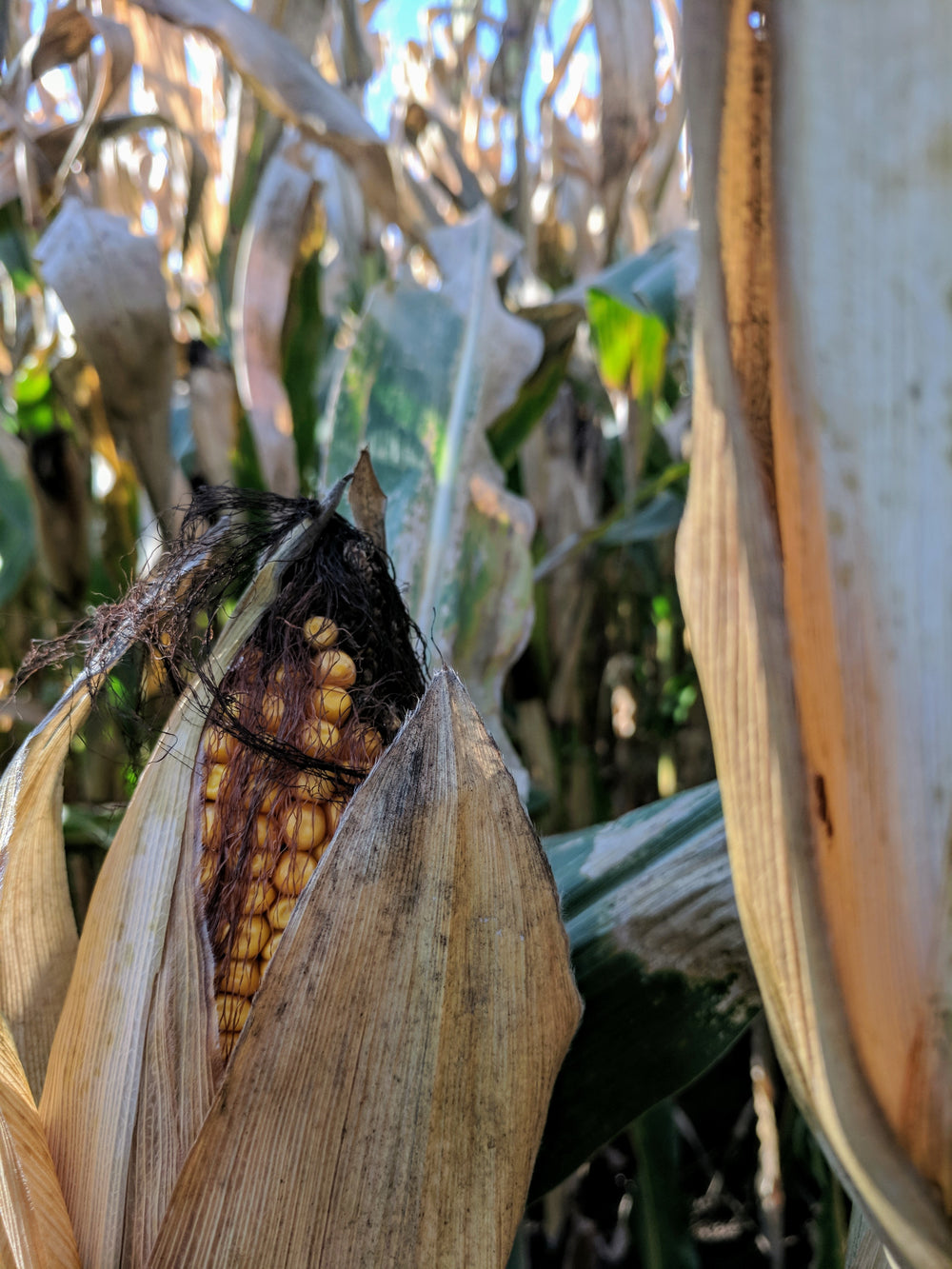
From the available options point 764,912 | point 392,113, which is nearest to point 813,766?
point 764,912

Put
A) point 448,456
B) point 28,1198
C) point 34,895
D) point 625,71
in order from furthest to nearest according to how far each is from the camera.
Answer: point 625,71 → point 448,456 → point 34,895 → point 28,1198

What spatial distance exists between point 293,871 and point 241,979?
0.05 m

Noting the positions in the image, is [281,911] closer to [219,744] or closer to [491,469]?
[219,744]

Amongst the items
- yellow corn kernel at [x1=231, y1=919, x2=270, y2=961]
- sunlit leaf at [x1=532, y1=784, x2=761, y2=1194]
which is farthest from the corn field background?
yellow corn kernel at [x1=231, y1=919, x2=270, y2=961]

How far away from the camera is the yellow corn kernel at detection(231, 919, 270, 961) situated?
1.27ft

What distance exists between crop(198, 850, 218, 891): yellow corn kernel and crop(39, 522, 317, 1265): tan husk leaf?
25mm

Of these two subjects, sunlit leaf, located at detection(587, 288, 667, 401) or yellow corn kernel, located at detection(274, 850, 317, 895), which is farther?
sunlit leaf, located at detection(587, 288, 667, 401)

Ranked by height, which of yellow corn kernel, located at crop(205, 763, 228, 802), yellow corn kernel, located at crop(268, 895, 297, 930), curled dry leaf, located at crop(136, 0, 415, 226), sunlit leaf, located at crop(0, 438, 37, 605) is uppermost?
curled dry leaf, located at crop(136, 0, 415, 226)

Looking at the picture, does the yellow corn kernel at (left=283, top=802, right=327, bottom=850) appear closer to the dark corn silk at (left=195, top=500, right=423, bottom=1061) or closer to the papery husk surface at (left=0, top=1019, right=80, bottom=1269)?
the dark corn silk at (left=195, top=500, right=423, bottom=1061)

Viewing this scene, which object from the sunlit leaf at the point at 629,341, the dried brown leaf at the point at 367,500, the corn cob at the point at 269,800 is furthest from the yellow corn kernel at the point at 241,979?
the sunlit leaf at the point at 629,341

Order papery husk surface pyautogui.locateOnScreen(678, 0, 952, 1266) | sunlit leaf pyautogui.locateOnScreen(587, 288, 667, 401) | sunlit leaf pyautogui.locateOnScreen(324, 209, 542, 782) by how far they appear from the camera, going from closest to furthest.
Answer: papery husk surface pyautogui.locateOnScreen(678, 0, 952, 1266), sunlit leaf pyautogui.locateOnScreen(324, 209, 542, 782), sunlit leaf pyautogui.locateOnScreen(587, 288, 667, 401)

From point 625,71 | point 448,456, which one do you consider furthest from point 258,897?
point 625,71

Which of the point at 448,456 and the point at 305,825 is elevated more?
the point at 448,456

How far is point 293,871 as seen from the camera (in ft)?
1.29
